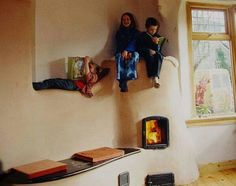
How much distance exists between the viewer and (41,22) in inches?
83.4

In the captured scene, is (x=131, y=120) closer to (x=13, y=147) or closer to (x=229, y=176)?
(x=13, y=147)

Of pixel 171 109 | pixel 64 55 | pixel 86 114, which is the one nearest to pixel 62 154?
pixel 86 114

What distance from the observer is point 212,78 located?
2773 millimetres

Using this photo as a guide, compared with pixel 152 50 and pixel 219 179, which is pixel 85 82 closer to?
pixel 152 50

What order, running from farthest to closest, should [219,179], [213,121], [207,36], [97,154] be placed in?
[207,36] → [213,121] → [219,179] → [97,154]

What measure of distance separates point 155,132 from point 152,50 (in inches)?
32.4

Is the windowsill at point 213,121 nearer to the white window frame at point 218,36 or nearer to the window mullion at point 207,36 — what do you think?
the white window frame at point 218,36

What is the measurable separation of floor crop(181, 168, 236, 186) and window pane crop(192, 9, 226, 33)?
167 cm

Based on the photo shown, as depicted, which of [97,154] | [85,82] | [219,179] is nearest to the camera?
[97,154]

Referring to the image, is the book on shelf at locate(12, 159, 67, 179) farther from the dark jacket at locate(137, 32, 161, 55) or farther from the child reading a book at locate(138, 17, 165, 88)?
the dark jacket at locate(137, 32, 161, 55)

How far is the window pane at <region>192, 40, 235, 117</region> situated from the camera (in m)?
2.74

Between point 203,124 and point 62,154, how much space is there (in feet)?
5.31

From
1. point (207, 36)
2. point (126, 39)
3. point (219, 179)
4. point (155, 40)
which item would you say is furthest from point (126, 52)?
point (219, 179)

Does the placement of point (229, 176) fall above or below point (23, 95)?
below
